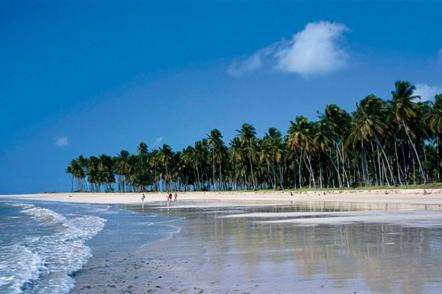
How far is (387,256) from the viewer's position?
41.8 feet

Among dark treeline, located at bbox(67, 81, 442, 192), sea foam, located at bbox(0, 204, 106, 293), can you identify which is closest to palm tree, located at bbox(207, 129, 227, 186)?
dark treeline, located at bbox(67, 81, 442, 192)

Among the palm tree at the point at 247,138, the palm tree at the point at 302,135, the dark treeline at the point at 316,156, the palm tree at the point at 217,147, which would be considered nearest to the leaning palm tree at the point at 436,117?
the dark treeline at the point at 316,156

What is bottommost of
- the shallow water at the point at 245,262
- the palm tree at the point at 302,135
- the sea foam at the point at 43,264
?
the sea foam at the point at 43,264

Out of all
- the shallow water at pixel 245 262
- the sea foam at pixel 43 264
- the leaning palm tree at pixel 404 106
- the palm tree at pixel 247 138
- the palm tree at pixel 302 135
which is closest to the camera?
the shallow water at pixel 245 262

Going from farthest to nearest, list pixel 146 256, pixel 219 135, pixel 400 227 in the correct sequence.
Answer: pixel 219 135 → pixel 400 227 → pixel 146 256

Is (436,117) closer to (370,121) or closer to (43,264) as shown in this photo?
(370,121)

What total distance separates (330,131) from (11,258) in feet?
249

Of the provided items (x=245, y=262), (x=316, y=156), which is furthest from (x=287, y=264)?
(x=316, y=156)

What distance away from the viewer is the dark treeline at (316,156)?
7356 centimetres

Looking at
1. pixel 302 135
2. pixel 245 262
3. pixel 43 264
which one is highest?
pixel 302 135

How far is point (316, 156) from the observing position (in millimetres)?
100000

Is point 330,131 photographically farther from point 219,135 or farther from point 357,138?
point 219,135

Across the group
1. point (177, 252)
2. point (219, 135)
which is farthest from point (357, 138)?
point (177, 252)

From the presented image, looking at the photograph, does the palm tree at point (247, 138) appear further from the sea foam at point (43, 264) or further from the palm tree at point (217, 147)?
the sea foam at point (43, 264)
